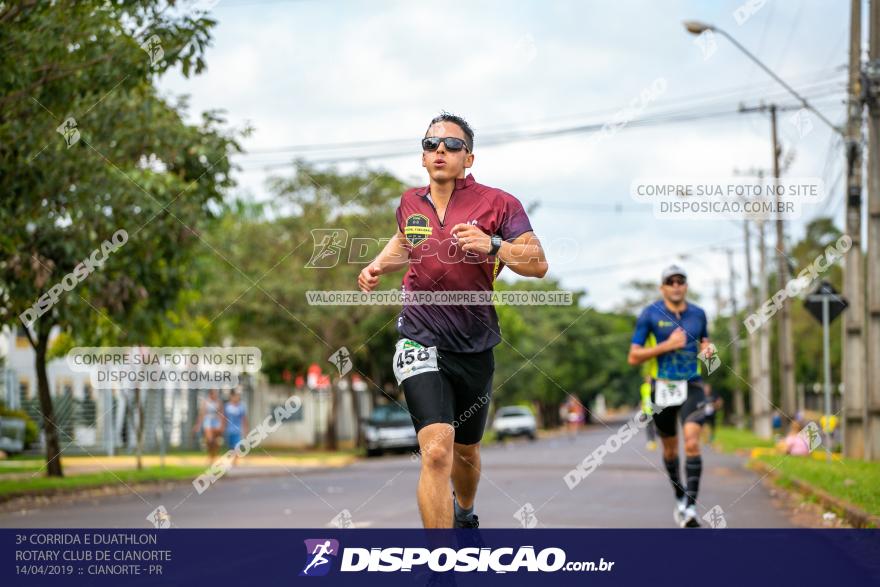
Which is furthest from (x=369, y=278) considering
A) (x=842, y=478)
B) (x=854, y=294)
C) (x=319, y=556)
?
(x=854, y=294)

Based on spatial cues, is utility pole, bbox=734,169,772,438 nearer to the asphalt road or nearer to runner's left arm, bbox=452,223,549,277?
the asphalt road

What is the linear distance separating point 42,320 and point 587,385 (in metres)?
76.5

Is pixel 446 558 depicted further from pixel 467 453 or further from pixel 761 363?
pixel 761 363

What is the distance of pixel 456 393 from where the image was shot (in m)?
5.96

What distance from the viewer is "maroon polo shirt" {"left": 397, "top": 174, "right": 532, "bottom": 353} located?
19.2ft

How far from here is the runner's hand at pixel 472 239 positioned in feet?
18.1

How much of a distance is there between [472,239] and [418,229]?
16.3 inches

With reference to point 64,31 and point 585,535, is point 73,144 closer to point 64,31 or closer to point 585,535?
point 64,31

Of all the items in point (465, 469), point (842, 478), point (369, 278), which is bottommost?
point (842, 478)

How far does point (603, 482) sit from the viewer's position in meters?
17.3

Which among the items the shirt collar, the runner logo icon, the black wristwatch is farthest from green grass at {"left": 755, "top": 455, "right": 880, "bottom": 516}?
the black wristwatch

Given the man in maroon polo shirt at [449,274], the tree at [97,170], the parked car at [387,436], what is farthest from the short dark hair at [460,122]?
the parked car at [387,436]

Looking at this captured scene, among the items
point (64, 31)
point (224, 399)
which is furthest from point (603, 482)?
point (224, 399)

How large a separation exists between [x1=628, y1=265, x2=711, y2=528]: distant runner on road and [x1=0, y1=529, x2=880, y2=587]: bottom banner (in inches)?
29.6
